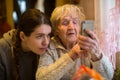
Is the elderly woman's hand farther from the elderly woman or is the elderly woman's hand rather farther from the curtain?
the curtain

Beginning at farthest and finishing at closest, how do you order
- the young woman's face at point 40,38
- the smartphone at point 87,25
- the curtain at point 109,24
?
1. the curtain at point 109,24
2. the young woman's face at point 40,38
3. the smartphone at point 87,25

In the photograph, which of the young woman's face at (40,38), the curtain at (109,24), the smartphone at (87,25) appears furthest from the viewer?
the curtain at (109,24)

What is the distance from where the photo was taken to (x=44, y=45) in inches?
48.7

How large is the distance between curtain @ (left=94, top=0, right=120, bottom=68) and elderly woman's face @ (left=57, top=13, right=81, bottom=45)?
1.77 ft

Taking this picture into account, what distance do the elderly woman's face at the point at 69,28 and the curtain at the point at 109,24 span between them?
539 mm

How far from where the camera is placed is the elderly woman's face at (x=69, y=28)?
124 centimetres

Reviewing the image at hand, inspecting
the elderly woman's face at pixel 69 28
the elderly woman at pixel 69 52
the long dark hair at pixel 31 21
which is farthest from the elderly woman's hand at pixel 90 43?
the long dark hair at pixel 31 21

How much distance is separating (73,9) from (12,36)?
377 mm

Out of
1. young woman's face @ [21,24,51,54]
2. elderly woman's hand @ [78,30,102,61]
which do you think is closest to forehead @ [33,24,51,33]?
young woman's face @ [21,24,51,54]

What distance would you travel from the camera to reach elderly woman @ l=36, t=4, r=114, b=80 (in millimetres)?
1085

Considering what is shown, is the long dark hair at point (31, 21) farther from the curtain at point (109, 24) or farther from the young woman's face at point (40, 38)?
the curtain at point (109, 24)

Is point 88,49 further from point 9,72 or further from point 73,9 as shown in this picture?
point 9,72

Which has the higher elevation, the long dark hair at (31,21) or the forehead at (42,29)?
the long dark hair at (31,21)

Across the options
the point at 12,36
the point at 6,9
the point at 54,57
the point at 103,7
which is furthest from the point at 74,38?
the point at 6,9
